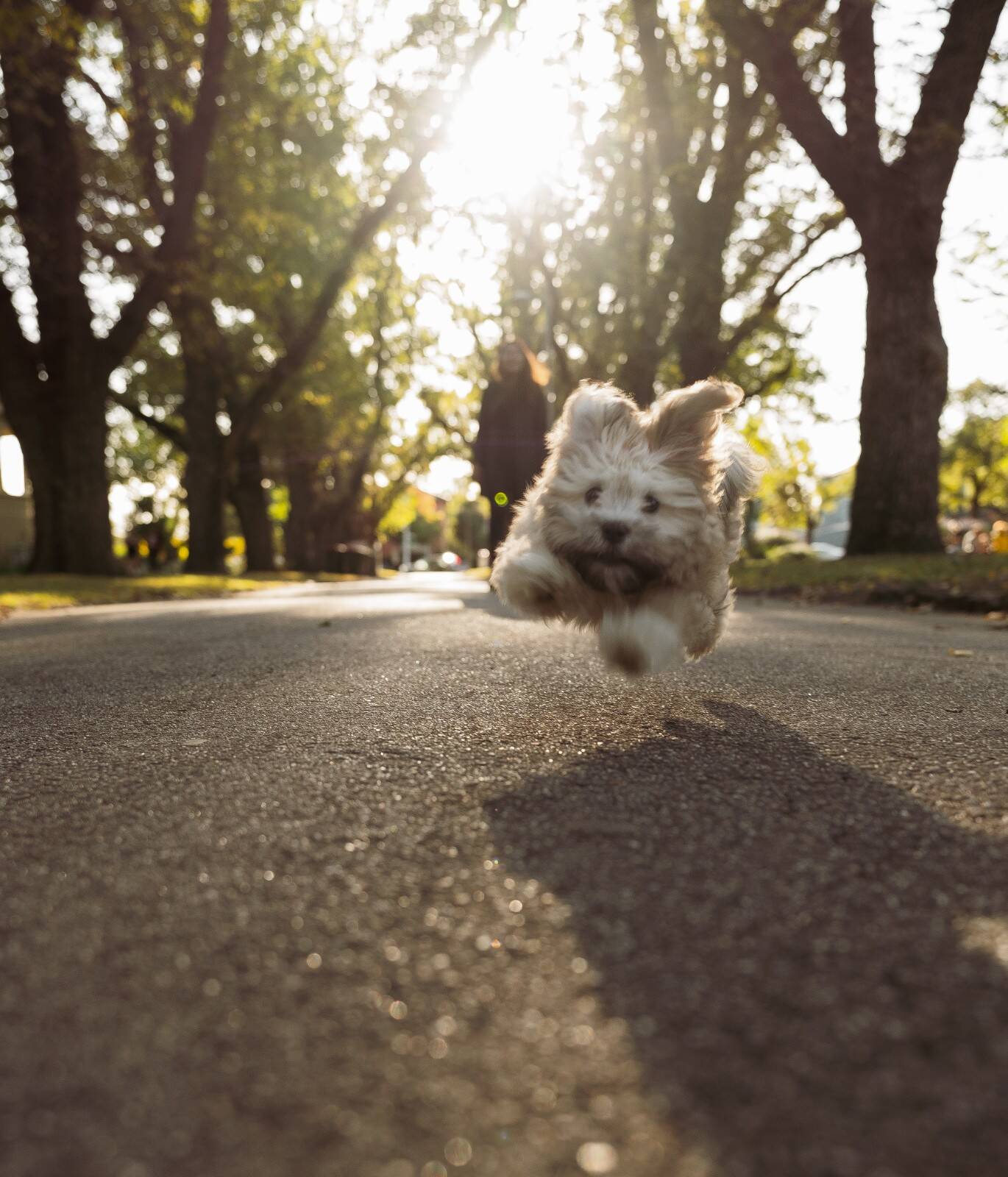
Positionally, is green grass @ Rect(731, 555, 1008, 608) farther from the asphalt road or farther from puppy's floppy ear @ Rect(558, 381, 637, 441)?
the asphalt road

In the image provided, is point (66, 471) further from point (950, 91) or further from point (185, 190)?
point (950, 91)

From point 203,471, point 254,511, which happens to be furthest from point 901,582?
point 254,511

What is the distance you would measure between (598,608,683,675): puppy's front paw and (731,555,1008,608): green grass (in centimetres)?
726

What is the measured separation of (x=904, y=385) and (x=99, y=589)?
12253mm

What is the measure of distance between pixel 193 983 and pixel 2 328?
1759 cm

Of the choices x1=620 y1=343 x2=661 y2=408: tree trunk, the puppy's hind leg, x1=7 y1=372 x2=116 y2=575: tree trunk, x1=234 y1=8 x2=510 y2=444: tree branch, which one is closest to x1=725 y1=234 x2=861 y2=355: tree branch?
x1=620 y1=343 x2=661 y2=408: tree trunk

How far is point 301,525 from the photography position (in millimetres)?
39688

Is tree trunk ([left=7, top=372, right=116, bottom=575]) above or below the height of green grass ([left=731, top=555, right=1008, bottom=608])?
above

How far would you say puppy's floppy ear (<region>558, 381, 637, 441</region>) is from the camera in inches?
176

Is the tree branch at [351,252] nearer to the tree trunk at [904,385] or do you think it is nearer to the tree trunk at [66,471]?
the tree trunk at [66,471]

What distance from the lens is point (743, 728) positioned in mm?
3725

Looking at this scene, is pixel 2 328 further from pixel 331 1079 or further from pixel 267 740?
pixel 331 1079

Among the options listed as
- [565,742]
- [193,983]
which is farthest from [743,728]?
[193,983]

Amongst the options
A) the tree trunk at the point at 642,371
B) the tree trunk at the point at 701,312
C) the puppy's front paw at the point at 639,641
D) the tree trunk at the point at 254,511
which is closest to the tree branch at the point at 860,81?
the tree trunk at the point at 701,312
